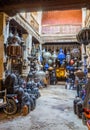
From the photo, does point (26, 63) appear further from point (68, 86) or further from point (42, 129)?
point (42, 129)

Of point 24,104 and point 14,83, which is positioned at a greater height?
point 14,83

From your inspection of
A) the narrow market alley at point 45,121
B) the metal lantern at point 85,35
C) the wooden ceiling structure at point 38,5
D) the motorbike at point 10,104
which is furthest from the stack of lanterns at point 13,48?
the metal lantern at point 85,35

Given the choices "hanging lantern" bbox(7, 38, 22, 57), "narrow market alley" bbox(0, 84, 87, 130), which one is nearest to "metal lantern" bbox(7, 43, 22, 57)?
"hanging lantern" bbox(7, 38, 22, 57)

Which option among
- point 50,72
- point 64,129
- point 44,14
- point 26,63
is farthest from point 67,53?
point 64,129

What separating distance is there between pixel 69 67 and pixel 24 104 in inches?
325

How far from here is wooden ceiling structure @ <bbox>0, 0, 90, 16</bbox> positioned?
522 centimetres

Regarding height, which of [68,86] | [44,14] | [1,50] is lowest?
[68,86]

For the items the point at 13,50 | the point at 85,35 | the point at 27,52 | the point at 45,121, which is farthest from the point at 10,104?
the point at 27,52

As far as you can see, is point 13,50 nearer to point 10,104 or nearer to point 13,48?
point 13,48

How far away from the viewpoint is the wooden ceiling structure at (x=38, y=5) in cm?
522

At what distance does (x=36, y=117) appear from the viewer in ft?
16.7

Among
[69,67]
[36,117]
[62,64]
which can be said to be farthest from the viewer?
[62,64]

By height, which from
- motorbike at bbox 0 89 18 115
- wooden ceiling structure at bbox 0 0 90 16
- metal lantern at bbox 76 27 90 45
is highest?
wooden ceiling structure at bbox 0 0 90 16

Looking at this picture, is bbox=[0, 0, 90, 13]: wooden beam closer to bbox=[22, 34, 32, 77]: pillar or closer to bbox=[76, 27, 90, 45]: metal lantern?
bbox=[76, 27, 90, 45]: metal lantern
